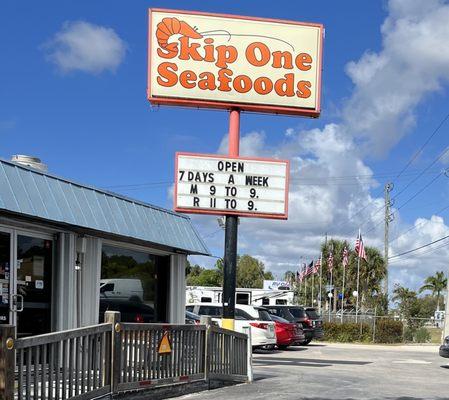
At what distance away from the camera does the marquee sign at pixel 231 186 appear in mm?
13383

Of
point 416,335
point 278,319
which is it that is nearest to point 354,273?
point 416,335

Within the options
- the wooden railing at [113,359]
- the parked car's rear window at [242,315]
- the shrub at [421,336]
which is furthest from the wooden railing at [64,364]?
the shrub at [421,336]

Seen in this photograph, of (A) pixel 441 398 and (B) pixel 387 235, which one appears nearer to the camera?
(A) pixel 441 398

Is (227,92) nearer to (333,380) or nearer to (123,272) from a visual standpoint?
(123,272)

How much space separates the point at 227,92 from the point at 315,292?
72541 millimetres

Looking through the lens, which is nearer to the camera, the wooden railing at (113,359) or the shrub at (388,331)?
the wooden railing at (113,359)

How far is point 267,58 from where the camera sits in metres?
14.3

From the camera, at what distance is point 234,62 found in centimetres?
1425

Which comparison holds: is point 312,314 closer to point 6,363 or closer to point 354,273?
point 6,363

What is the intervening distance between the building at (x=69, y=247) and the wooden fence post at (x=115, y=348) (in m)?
1.98

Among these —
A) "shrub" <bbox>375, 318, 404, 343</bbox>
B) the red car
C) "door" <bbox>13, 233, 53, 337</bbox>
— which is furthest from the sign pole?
"shrub" <bbox>375, 318, 404, 343</bbox>

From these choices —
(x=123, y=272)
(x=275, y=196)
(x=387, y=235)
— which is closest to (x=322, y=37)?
(x=275, y=196)

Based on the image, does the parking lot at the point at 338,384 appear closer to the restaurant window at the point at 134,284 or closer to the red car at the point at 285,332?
the restaurant window at the point at 134,284

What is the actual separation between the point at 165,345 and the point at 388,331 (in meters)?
28.5
